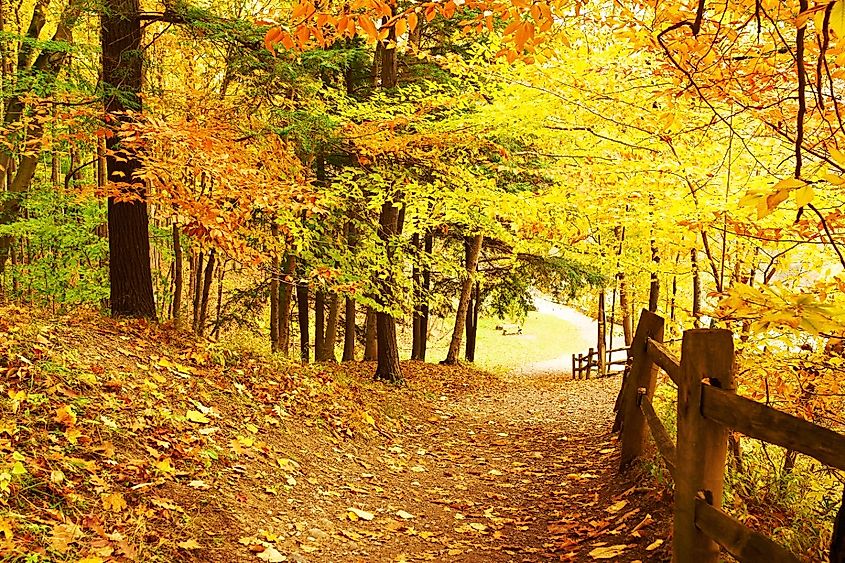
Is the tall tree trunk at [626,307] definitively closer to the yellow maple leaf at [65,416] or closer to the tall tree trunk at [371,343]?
the tall tree trunk at [371,343]

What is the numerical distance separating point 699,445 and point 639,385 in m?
3.15

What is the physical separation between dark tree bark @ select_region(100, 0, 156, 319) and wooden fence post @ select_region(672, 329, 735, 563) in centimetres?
713

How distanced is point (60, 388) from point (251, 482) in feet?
6.13

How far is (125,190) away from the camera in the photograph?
8.50 meters

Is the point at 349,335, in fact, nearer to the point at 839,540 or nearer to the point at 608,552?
the point at 608,552

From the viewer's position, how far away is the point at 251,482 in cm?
564

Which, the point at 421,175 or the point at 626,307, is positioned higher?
the point at 421,175

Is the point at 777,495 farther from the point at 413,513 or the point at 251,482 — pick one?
the point at 251,482

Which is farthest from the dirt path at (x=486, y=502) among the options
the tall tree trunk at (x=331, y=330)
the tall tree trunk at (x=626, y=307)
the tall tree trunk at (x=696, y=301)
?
the tall tree trunk at (x=626, y=307)

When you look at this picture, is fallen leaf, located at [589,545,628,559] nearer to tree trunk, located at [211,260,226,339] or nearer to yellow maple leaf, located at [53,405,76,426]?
yellow maple leaf, located at [53,405,76,426]

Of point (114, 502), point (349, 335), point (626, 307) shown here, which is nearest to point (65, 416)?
point (114, 502)

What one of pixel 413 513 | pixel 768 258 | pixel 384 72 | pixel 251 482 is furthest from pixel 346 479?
pixel 384 72

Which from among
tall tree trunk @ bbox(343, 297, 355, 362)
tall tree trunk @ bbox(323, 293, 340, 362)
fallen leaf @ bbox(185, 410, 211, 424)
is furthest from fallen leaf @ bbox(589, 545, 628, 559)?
tall tree trunk @ bbox(343, 297, 355, 362)

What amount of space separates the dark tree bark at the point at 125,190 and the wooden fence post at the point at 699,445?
7131mm
